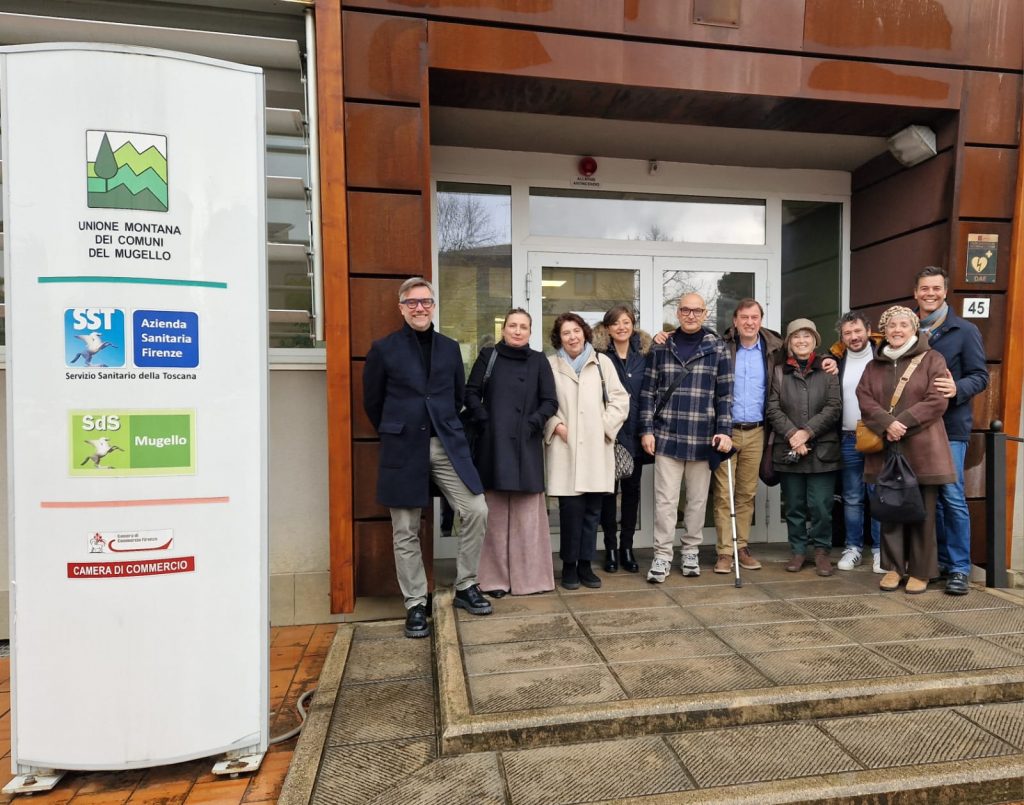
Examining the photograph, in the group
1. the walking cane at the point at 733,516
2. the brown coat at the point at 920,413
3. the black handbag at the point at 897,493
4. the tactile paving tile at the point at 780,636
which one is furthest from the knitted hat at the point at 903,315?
the tactile paving tile at the point at 780,636

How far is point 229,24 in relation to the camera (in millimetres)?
3758

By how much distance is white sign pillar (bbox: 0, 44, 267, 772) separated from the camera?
2195 mm

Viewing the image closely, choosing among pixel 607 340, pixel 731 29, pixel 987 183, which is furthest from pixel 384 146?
pixel 987 183

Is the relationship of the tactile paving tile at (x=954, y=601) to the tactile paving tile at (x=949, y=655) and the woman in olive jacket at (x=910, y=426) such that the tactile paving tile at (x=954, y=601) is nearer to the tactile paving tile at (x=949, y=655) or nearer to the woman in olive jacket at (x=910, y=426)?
the woman in olive jacket at (x=910, y=426)

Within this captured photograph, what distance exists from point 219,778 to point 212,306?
199 centimetres

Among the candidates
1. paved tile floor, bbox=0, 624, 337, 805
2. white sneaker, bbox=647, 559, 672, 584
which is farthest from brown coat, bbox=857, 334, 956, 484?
paved tile floor, bbox=0, 624, 337, 805

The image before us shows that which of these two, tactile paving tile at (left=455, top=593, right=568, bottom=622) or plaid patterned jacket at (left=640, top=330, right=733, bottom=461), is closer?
tactile paving tile at (left=455, top=593, right=568, bottom=622)

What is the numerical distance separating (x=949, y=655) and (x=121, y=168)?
4311 millimetres

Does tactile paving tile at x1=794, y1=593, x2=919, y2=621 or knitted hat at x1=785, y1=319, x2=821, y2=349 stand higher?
knitted hat at x1=785, y1=319, x2=821, y2=349

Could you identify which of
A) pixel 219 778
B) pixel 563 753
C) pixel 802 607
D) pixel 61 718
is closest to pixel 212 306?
pixel 61 718

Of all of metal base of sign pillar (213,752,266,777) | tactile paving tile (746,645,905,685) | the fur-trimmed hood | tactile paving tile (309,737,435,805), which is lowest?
metal base of sign pillar (213,752,266,777)

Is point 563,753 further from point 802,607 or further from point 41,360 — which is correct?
point 41,360

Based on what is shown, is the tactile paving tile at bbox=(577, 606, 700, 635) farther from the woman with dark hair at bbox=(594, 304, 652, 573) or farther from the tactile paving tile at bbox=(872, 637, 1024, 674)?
the tactile paving tile at bbox=(872, 637, 1024, 674)

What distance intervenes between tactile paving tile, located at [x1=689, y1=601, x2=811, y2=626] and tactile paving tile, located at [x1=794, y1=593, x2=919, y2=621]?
10 cm
